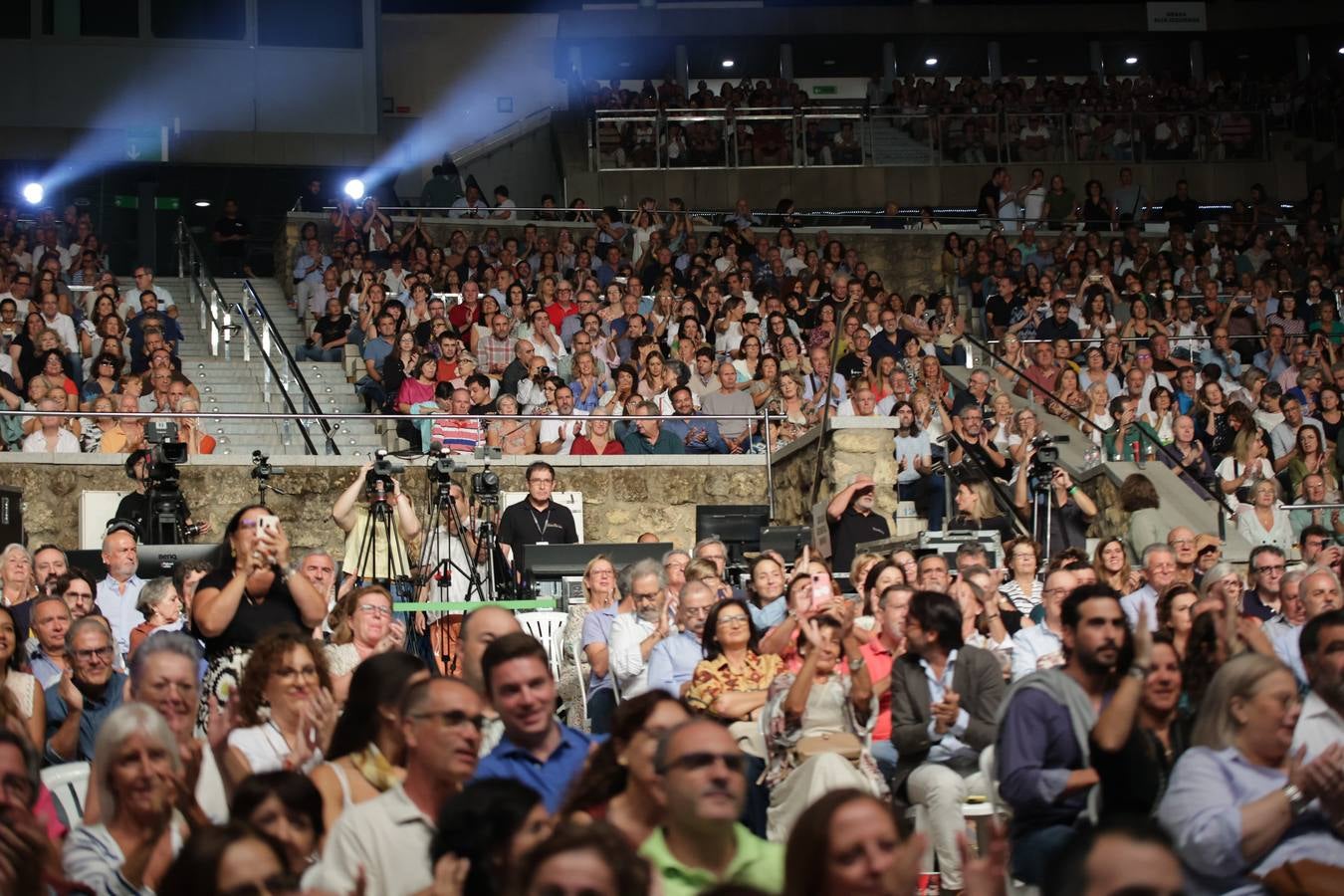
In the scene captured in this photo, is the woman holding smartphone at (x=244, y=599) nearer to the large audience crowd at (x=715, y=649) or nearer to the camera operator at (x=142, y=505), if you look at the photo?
the large audience crowd at (x=715, y=649)

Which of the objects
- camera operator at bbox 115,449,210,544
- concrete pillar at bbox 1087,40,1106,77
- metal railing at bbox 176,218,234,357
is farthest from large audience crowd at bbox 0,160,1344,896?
concrete pillar at bbox 1087,40,1106,77

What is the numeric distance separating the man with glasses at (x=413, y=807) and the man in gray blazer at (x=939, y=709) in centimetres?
252

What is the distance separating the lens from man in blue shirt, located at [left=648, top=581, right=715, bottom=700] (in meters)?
8.11

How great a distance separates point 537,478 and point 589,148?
1336 centimetres

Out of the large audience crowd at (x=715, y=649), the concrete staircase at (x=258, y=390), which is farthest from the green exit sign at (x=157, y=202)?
the large audience crowd at (x=715, y=649)

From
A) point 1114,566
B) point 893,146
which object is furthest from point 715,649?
point 893,146

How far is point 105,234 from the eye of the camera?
80.2 feet

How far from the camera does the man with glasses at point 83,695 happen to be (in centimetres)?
703

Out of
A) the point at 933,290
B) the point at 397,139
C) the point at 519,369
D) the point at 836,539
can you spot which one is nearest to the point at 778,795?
the point at 836,539

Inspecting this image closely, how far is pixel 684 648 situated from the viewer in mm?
8242

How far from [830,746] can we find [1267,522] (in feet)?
24.0

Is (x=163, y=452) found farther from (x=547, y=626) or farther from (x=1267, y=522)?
(x=1267, y=522)

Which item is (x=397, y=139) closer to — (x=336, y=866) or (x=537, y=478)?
(x=537, y=478)

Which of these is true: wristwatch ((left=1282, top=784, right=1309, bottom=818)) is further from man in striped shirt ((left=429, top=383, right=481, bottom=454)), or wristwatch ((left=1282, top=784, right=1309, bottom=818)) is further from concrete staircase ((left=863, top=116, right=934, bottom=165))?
concrete staircase ((left=863, top=116, right=934, bottom=165))
